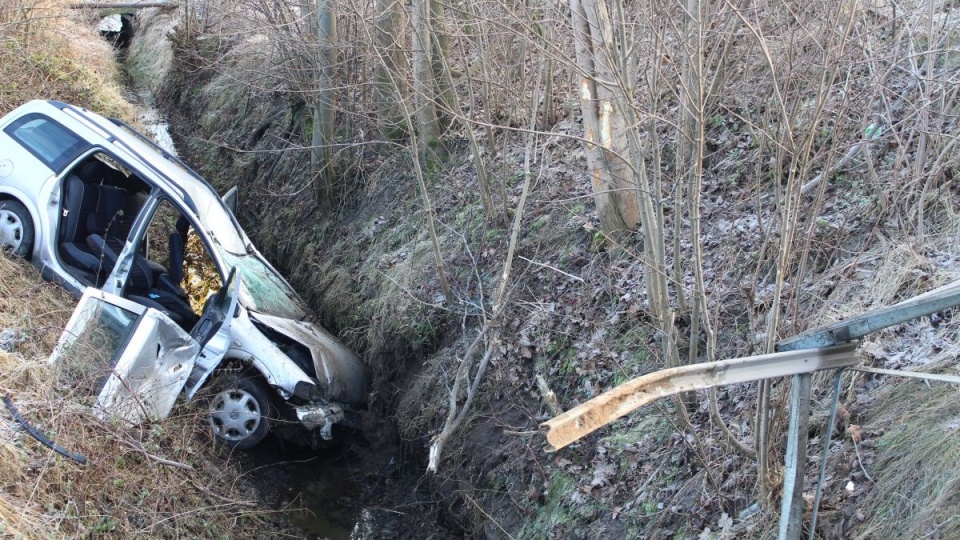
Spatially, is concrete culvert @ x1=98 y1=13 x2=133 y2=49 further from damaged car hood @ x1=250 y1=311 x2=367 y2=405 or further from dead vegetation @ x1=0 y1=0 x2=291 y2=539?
damaged car hood @ x1=250 y1=311 x2=367 y2=405

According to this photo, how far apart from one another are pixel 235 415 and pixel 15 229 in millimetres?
2841

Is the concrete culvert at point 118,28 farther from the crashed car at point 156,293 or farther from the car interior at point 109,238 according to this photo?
the crashed car at point 156,293

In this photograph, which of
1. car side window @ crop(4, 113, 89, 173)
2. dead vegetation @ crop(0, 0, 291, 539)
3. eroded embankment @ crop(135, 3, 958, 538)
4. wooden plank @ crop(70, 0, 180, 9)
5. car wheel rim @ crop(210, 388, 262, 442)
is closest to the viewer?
eroded embankment @ crop(135, 3, 958, 538)

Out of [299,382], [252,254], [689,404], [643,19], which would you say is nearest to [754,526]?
[689,404]

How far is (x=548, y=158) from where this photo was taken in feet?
29.9

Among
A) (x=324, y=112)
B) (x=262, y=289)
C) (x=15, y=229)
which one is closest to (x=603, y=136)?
(x=262, y=289)

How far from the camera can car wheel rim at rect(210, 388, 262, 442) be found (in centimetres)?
723

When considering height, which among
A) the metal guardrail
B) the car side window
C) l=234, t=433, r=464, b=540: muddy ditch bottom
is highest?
the metal guardrail

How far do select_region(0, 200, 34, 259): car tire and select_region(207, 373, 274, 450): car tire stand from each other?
90.5 inches

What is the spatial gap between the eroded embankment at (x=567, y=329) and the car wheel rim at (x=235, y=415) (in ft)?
4.35

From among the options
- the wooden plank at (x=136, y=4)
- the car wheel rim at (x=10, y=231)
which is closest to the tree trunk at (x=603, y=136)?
the car wheel rim at (x=10, y=231)

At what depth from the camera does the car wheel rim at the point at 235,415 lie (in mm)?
7227

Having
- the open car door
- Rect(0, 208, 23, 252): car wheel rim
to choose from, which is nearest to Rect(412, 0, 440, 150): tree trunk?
the open car door

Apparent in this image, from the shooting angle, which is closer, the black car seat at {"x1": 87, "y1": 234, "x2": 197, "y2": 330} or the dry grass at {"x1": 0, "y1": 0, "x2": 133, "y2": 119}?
the black car seat at {"x1": 87, "y1": 234, "x2": 197, "y2": 330}
